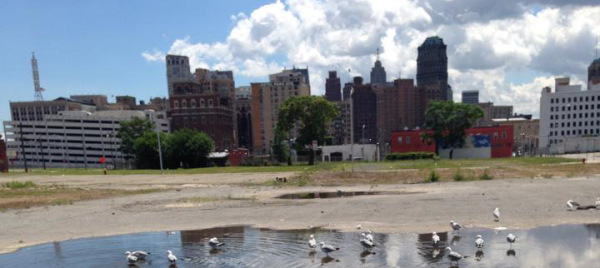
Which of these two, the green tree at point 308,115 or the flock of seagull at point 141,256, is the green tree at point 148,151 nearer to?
the green tree at point 308,115

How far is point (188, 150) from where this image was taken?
3014 inches

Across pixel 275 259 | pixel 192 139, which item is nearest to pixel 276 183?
pixel 275 259

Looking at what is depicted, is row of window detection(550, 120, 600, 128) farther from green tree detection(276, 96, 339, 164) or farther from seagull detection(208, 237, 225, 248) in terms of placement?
seagull detection(208, 237, 225, 248)

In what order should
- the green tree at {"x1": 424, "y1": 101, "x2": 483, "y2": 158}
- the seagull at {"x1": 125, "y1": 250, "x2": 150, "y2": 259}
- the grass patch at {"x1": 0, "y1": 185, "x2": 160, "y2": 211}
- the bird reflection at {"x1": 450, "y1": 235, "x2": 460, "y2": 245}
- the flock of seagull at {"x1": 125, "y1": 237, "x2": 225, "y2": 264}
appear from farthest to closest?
the green tree at {"x1": 424, "y1": 101, "x2": 483, "y2": 158} → the grass patch at {"x1": 0, "y1": 185, "x2": 160, "y2": 211} → the bird reflection at {"x1": 450, "y1": 235, "x2": 460, "y2": 245} → the seagull at {"x1": 125, "y1": 250, "x2": 150, "y2": 259} → the flock of seagull at {"x1": 125, "y1": 237, "x2": 225, "y2": 264}

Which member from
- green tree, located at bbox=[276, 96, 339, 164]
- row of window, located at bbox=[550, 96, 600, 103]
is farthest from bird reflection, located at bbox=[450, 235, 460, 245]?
row of window, located at bbox=[550, 96, 600, 103]

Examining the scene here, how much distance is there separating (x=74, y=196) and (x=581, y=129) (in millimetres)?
155203

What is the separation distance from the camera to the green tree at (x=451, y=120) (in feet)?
262

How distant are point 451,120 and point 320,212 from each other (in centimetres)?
6688

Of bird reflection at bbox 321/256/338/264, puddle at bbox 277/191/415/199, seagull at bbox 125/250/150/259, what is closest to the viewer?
bird reflection at bbox 321/256/338/264

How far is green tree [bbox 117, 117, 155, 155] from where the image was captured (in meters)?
98.9

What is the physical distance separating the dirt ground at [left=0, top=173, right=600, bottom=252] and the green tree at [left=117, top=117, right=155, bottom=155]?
75.7 m

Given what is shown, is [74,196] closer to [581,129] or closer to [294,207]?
[294,207]

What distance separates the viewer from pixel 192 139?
77688 mm

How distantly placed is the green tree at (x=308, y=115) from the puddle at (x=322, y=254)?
158 feet
